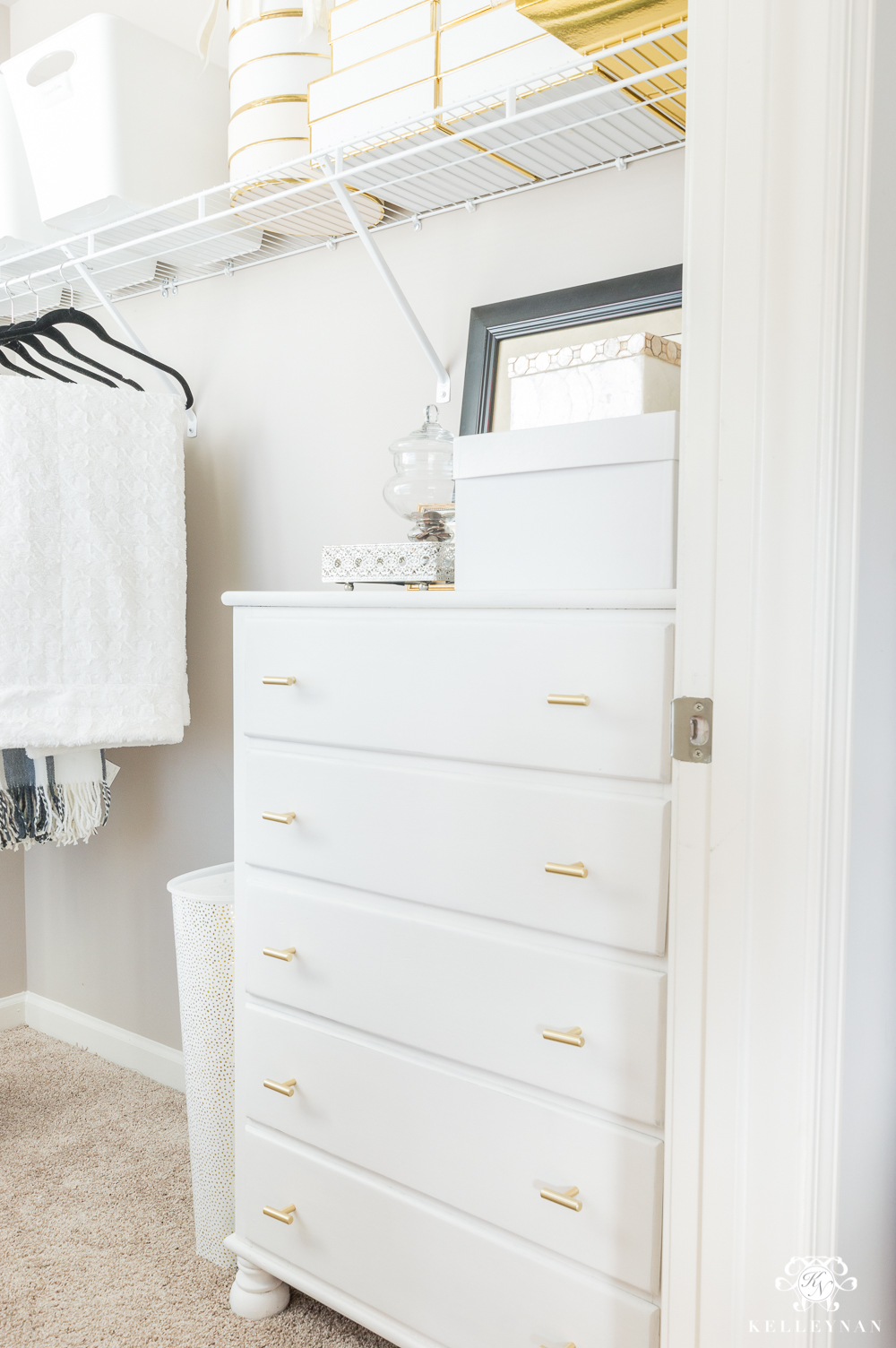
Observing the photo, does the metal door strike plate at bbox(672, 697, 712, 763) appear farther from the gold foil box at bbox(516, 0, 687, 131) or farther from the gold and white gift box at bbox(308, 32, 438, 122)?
the gold and white gift box at bbox(308, 32, 438, 122)

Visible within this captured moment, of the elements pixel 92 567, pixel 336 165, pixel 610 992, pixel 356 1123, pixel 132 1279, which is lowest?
pixel 132 1279

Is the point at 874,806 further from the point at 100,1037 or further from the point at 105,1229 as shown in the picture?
the point at 100,1037

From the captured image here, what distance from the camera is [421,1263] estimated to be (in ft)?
3.86

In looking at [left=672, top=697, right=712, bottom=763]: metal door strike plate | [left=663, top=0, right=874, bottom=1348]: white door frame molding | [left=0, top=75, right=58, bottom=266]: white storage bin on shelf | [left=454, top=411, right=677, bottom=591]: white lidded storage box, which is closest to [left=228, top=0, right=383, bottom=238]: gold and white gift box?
[left=0, top=75, right=58, bottom=266]: white storage bin on shelf

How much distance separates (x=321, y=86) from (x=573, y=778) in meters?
1.05

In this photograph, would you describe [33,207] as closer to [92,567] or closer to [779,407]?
[92,567]

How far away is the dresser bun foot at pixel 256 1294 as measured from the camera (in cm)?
140

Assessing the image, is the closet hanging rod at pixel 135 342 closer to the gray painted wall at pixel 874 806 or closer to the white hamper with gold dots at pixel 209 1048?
the white hamper with gold dots at pixel 209 1048

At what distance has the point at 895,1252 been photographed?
3.14ft

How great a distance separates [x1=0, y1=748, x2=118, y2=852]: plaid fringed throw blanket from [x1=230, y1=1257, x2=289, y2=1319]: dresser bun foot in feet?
2.61

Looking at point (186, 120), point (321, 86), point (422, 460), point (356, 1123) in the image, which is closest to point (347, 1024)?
point (356, 1123)

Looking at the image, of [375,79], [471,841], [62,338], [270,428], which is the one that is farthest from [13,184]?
[471,841]

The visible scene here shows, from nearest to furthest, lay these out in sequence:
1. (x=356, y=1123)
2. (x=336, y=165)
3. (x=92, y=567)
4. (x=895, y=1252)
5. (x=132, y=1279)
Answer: (x=895, y=1252), (x=356, y=1123), (x=336, y=165), (x=132, y=1279), (x=92, y=567)

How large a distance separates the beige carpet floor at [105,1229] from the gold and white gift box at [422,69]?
166 centimetres
